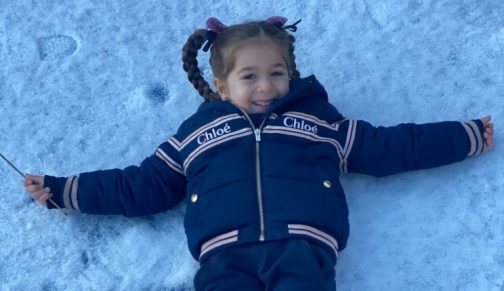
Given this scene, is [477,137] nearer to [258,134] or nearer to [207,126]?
[258,134]

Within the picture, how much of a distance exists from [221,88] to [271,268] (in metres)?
0.50

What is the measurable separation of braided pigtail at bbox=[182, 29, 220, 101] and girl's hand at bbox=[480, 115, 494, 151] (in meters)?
0.64

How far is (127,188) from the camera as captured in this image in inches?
68.9

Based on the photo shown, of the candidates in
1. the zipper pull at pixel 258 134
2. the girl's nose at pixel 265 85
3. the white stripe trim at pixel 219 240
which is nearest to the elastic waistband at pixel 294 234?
the white stripe trim at pixel 219 240

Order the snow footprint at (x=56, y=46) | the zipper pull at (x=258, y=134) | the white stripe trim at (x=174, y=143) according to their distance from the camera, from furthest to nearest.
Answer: the snow footprint at (x=56, y=46)
the white stripe trim at (x=174, y=143)
the zipper pull at (x=258, y=134)

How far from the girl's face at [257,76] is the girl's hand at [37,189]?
486 mm

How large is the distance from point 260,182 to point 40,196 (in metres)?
0.53

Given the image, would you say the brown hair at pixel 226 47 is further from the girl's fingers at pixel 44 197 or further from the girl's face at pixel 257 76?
the girl's fingers at pixel 44 197

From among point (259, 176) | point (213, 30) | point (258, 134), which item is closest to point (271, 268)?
point (259, 176)

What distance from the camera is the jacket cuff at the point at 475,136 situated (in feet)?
5.76

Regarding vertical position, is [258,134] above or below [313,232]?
above

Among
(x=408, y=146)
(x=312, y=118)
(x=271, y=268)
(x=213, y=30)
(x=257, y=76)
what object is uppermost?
(x=213, y=30)

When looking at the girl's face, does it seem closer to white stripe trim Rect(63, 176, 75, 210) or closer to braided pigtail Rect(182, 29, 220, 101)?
braided pigtail Rect(182, 29, 220, 101)

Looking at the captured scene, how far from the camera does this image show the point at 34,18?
220cm
